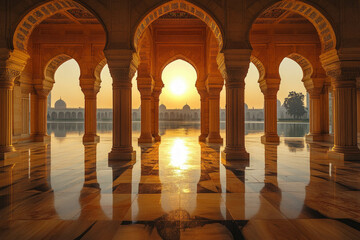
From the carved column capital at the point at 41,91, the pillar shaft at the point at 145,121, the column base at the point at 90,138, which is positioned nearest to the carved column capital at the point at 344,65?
the pillar shaft at the point at 145,121

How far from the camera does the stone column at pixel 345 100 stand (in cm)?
573

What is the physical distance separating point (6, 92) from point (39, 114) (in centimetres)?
588

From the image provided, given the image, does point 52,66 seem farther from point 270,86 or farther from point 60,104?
point 60,104

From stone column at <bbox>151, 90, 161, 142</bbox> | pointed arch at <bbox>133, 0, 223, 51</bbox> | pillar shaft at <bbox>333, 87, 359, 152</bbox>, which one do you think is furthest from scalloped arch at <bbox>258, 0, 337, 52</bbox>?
stone column at <bbox>151, 90, 161, 142</bbox>

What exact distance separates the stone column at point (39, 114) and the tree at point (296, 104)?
53.1m

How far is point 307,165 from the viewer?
5.22m

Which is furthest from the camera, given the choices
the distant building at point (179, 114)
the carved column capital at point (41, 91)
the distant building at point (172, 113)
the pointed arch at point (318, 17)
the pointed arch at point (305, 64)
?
the distant building at point (179, 114)

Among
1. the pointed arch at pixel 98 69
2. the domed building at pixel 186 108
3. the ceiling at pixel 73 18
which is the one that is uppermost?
the ceiling at pixel 73 18

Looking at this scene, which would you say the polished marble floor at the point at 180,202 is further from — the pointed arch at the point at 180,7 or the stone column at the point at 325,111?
the stone column at the point at 325,111

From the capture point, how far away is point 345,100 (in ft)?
19.3

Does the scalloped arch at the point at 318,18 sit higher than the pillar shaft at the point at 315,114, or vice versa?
the scalloped arch at the point at 318,18

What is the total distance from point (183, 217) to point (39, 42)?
11.7 m

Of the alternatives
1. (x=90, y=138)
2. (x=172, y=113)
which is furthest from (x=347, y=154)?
(x=172, y=113)

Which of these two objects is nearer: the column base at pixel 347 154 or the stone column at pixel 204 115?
the column base at pixel 347 154
